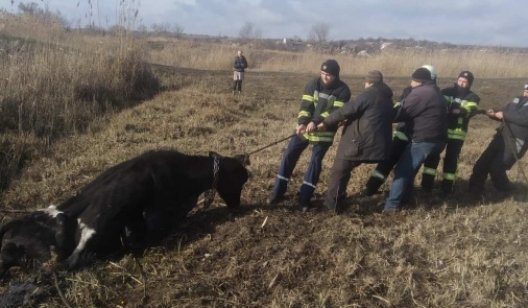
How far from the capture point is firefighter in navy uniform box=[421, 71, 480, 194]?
6656 mm

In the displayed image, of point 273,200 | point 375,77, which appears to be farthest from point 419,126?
point 273,200

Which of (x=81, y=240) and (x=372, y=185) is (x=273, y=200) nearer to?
(x=372, y=185)

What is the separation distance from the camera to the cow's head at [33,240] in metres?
4.34

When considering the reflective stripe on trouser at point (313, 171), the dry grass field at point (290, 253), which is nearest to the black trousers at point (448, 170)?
the dry grass field at point (290, 253)

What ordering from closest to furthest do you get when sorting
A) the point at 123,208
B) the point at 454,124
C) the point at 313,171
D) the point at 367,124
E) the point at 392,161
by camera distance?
the point at 123,208 → the point at 367,124 → the point at 313,171 → the point at 392,161 → the point at 454,124

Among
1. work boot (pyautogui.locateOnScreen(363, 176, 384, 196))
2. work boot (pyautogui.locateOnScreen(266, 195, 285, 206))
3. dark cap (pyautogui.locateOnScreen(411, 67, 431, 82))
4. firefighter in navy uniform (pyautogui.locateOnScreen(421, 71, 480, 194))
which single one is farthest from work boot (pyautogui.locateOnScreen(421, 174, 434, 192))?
work boot (pyautogui.locateOnScreen(266, 195, 285, 206))

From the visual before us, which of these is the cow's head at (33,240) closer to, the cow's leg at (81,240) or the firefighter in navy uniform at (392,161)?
the cow's leg at (81,240)

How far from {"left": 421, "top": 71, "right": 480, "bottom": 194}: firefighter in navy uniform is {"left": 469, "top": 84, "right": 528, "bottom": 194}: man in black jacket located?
353mm

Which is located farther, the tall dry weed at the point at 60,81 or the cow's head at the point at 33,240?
the tall dry weed at the point at 60,81

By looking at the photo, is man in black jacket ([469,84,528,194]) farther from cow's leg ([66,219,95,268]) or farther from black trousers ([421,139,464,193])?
cow's leg ([66,219,95,268])

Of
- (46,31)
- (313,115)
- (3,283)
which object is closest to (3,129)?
(46,31)

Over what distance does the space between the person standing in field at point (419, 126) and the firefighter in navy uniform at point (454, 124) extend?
70 centimetres

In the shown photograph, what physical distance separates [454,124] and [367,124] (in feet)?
6.84

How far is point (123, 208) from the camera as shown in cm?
467
